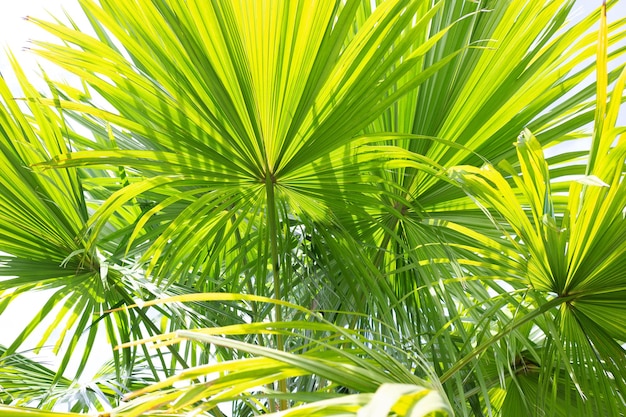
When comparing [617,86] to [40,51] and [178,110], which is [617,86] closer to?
[178,110]

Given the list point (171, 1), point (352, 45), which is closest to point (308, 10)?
point (352, 45)

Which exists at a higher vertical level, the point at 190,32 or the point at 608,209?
the point at 190,32

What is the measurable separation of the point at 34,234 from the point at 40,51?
0.45m

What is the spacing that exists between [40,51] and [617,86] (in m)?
0.86

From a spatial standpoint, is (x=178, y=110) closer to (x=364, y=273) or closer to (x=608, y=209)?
(x=364, y=273)

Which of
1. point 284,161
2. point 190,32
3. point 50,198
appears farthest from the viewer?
point 50,198

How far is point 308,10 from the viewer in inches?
36.3

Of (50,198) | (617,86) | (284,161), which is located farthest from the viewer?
(50,198)

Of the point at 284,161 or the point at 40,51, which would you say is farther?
the point at 284,161

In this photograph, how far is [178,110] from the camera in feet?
3.39

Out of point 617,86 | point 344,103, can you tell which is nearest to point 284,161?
point 344,103

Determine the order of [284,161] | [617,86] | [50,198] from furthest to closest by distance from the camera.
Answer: [50,198] < [284,161] < [617,86]

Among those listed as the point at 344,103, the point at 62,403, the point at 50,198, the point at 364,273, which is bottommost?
the point at 62,403

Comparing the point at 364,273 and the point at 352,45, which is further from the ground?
the point at 352,45
